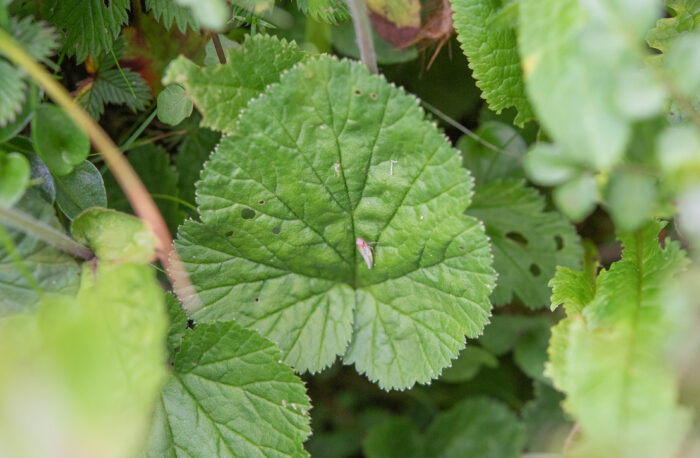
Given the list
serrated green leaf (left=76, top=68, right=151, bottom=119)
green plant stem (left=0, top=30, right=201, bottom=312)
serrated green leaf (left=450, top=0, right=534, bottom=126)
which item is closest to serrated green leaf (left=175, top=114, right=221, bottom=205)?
serrated green leaf (left=76, top=68, right=151, bottom=119)

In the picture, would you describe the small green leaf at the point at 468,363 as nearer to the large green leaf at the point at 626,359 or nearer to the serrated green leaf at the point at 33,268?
the large green leaf at the point at 626,359

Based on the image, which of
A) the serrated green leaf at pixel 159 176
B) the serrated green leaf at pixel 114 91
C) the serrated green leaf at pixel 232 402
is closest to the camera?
the serrated green leaf at pixel 232 402

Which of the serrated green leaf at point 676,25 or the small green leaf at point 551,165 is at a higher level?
the serrated green leaf at point 676,25

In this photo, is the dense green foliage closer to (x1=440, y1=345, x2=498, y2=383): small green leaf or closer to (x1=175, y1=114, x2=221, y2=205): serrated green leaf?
(x1=175, y1=114, x2=221, y2=205): serrated green leaf

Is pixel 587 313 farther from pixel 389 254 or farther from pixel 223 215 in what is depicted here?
pixel 223 215

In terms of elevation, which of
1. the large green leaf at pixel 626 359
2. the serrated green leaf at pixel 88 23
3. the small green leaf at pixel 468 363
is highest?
the serrated green leaf at pixel 88 23

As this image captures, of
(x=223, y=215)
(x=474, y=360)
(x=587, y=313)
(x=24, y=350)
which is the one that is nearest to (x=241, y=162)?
(x=223, y=215)

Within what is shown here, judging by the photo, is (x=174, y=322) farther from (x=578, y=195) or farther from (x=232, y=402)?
(x=578, y=195)

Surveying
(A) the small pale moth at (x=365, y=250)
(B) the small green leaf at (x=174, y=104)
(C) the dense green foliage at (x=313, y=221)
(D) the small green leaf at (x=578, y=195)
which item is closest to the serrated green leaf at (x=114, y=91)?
(C) the dense green foliage at (x=313, y=221)
